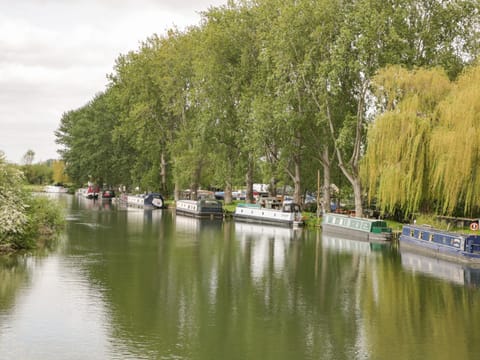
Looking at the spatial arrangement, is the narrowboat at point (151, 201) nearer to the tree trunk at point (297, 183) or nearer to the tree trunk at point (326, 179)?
the tree trunk at point (297, 183)

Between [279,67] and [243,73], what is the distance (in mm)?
11130

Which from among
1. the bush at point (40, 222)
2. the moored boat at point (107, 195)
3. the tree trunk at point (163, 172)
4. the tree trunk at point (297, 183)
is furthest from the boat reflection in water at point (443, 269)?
the moored boat at point (107, 195)

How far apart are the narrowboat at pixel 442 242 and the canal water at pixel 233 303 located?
39.6 inches

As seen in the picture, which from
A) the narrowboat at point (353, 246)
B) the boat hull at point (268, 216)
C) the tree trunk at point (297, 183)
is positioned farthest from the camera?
the tree trunk at point (297, 183)

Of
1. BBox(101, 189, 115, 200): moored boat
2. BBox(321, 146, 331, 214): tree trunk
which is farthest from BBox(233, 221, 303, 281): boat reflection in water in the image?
BBox(101, 189, 115, 200): moored boat

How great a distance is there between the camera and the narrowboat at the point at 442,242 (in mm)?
33281

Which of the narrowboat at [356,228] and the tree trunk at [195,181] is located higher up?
the tree trunk at [195,181]

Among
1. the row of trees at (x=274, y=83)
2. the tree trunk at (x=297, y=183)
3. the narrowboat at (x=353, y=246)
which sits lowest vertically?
the narrowboat at (x=353, y=246)

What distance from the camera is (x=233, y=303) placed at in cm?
2298

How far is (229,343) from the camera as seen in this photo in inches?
699

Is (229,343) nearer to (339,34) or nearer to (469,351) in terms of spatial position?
(469,351)

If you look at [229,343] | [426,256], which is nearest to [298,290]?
[229,343]

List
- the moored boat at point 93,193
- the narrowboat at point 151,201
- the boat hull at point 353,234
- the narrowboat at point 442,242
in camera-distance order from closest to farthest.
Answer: the narrowboat at point 442,242, the boat hull at point 353,234, the narrowboat at point 151,201, the moored boat at point 93,193

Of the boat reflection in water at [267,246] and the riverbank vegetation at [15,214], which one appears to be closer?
the boat reflection in water at [267,246]
